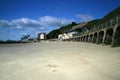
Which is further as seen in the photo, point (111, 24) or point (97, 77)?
point (111, 24)

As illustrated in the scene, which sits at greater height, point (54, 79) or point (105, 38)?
point (105, 38)

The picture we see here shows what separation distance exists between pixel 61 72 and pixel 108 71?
2141 mm

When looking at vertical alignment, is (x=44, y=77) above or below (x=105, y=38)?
below

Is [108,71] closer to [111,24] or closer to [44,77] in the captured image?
[44,77]

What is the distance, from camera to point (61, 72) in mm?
7480

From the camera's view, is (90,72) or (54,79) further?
(90,72)

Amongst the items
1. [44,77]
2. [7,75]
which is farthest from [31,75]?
[7,75]

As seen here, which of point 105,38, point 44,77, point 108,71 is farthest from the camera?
point 105,38

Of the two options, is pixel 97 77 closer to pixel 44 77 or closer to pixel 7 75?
pixel 44 77

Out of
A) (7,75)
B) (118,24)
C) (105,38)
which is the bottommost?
(7,75)

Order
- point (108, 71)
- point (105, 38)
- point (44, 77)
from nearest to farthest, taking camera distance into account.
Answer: point (44, 77) < point (108, 71) < point (105, 38)

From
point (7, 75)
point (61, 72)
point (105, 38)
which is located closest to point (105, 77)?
point (61, 72)

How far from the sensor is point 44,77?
6840mm

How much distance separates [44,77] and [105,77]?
253 cm
